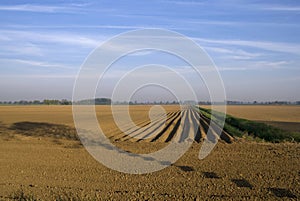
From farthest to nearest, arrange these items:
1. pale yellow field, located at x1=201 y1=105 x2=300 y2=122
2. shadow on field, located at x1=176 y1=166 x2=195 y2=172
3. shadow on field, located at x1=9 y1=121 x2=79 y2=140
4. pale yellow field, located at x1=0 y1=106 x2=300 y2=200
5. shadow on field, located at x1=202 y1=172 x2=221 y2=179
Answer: pale yellow field, located at x1=201 y1=105 x2=300 y2=122, shadow on field, located at x1=9 y1=121 x2=79 y2=140, shadow on field, located at x1=176 y1=166 x2=195 y2=172, shadow on field, located at x1=202 y1=172 x2=221 y2=179, pale yellow field, located at x1=0 y1=106 x2=300 y2=200

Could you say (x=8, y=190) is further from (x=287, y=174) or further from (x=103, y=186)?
(x=287, y=174)

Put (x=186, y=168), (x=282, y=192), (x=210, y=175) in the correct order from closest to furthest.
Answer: (x=282, y=192) < (x=210, y=175) < (x=186, y=168)

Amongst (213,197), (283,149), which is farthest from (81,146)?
(213,197)

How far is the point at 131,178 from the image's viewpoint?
1074 centimetres

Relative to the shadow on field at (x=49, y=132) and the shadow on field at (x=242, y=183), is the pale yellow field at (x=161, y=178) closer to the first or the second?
the shadow on field at (x=242, y=183)

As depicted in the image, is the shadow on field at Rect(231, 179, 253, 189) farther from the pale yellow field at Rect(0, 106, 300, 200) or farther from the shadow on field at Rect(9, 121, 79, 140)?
the shadow on field at Rect(9, 121, 79, 140)

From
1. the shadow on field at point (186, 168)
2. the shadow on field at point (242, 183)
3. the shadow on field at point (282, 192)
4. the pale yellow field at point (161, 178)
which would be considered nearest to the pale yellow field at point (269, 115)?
the pale yellow field at point (161, 178)

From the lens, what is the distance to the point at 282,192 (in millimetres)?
9148

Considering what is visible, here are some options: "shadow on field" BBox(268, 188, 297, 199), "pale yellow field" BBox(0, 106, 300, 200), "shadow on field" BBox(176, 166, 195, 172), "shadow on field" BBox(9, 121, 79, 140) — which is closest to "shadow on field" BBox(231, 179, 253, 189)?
"pale yellow field" BBox(0, 106, 300, 200)

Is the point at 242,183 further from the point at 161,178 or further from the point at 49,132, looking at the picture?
the point at 49,132

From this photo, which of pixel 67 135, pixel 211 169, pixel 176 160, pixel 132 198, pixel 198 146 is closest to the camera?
pixel 132 198

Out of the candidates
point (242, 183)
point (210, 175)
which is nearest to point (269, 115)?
point (210, 175)

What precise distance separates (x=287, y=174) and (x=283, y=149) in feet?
20.2

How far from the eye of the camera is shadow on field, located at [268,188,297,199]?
880 centimetres
